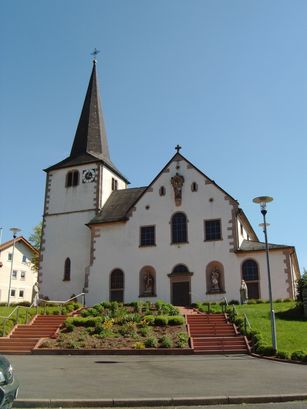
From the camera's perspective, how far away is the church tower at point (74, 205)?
37.9 m

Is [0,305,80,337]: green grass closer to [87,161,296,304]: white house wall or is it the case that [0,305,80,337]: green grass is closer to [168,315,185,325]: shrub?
[87,161,296,304]: white house wall

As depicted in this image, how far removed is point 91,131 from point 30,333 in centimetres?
2530

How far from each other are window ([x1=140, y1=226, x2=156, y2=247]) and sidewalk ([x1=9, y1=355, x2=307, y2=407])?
18.3m

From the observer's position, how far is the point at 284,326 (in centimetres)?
2153

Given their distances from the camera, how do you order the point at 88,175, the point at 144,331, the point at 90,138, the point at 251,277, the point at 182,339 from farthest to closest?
the point at 90,138, the point at 88,175, the point at 251,277, the point at 144,331, the point at 182,339

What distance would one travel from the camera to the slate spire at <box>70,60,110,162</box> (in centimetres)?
4316

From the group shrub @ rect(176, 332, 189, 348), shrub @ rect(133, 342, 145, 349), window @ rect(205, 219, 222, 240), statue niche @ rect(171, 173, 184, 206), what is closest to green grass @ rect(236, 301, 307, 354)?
shrub @ rect(176, 332, 189, 348)

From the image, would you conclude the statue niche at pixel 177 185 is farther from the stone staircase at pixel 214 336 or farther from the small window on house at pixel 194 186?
the stone staircase at pixel 214 336

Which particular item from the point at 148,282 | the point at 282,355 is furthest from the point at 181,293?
the point at 282,355

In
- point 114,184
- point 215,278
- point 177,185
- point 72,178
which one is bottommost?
point 215,278

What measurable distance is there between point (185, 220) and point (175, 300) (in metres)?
6.24

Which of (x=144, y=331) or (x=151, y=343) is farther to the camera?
(x=144, y=331)

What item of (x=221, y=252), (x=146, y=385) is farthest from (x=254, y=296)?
(x=146, y=385)

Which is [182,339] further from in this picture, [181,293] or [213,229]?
[213,229]
